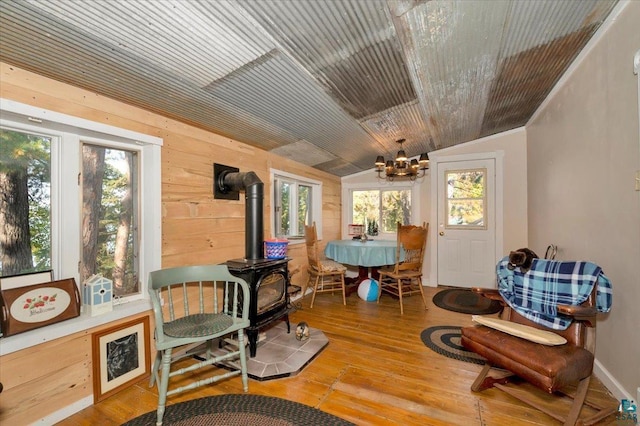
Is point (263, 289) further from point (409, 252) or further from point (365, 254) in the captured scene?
point (409, 252)

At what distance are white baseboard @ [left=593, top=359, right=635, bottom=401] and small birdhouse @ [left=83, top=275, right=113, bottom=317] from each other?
10.8 feet

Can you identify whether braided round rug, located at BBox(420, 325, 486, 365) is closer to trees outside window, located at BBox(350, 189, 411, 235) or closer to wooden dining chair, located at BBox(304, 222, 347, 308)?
wooden dining chair, located at BBox(304, 222, 347, 308)

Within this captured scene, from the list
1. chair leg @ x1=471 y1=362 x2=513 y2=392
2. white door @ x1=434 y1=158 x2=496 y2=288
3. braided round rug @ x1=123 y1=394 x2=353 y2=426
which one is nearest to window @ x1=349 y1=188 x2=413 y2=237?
white door @ x1=434 y1=158 x2=496 y2=288

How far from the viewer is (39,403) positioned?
5.11 ft

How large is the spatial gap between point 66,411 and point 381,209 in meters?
4.46

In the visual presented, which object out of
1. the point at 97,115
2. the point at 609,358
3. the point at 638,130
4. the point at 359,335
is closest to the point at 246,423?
the point at 359,335

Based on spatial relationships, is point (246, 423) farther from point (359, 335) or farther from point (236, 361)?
point (359, 335)

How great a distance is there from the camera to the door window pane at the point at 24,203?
1572mm

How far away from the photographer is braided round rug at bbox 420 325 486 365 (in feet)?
7.70

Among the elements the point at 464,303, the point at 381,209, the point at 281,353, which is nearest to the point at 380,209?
the point at 381,209

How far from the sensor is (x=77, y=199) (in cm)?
179

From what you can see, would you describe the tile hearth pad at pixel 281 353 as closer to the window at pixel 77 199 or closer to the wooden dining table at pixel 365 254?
the window at pixel 77 199

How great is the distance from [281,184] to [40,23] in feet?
9.20

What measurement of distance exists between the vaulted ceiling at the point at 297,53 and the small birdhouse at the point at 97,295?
4.01ft
